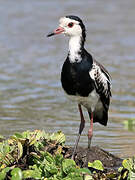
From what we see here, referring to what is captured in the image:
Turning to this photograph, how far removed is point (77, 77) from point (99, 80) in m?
0.37

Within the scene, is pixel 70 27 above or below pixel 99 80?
above

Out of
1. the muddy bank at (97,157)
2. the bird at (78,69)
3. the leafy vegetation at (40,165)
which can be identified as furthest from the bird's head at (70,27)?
the muddy bank at (97,157)

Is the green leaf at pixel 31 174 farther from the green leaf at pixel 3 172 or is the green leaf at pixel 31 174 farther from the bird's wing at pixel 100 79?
the bird's wing at pixel 100 79

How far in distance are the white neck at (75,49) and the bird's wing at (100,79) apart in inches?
9.3

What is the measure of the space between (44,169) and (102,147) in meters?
2.13

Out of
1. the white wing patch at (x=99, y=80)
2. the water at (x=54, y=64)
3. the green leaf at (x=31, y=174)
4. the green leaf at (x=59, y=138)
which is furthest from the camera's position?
the water at (x=54, y=64)

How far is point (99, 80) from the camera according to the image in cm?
698

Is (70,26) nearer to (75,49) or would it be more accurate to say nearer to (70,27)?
(70,27)

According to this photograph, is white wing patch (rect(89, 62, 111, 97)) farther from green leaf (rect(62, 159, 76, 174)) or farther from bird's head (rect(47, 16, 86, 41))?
green leaf (rect(62, 159, 76, 174))

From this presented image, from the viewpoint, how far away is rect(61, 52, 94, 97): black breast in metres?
6.72

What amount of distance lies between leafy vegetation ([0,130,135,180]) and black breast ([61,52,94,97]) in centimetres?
73

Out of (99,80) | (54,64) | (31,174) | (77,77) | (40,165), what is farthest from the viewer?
(54,64)

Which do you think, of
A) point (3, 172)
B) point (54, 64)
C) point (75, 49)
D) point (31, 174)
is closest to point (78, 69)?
point (75, 49)

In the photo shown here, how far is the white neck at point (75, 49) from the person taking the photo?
267 inches
